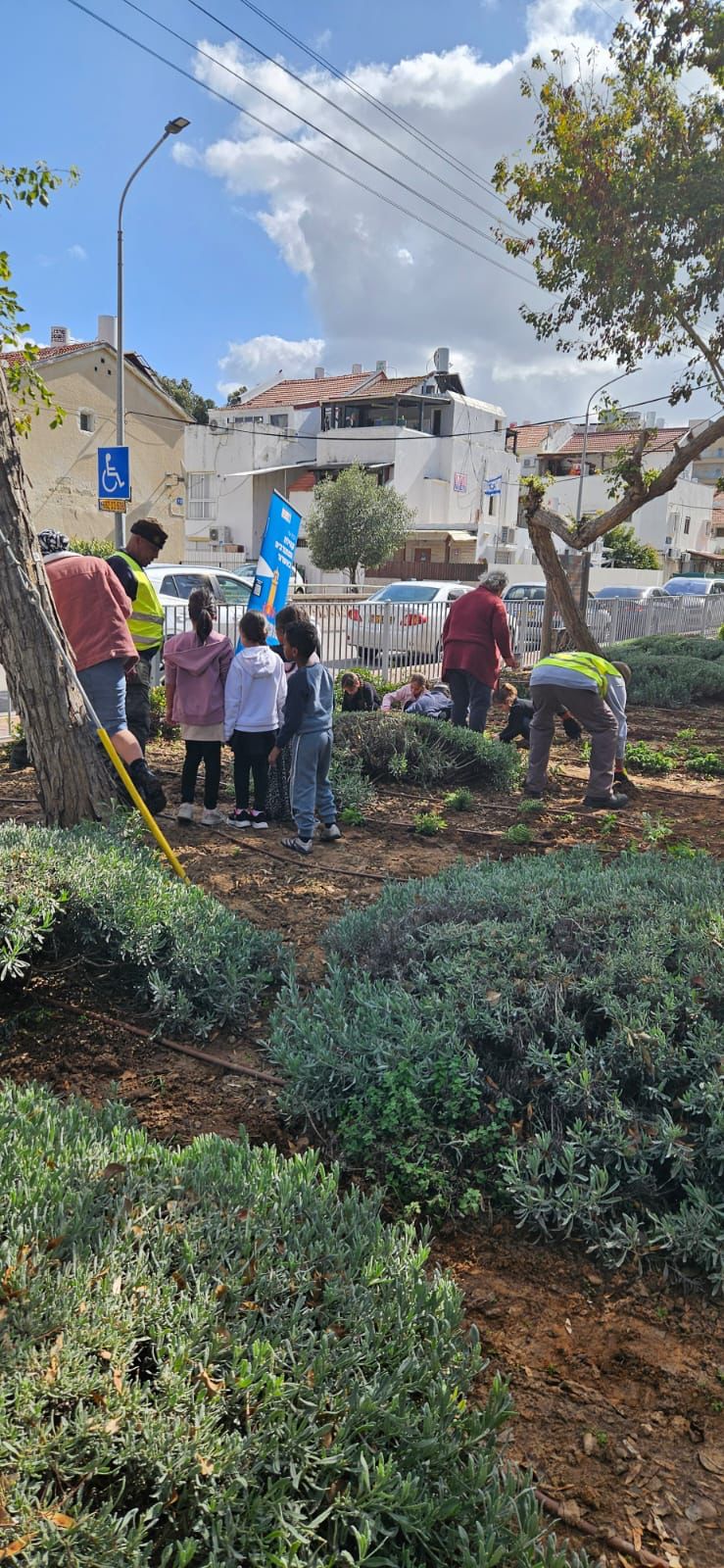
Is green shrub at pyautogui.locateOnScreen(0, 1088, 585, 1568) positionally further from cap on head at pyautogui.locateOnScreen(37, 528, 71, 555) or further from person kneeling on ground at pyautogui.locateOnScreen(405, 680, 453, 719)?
person kneeling on ground at pyautogui.locateOnScreen(405, 680, 453, 719)

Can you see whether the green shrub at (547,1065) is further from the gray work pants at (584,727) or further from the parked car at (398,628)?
the parked car at (398,628)

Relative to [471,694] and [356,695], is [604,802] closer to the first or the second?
[471,694]

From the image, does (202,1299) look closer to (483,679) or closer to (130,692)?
(130,692)

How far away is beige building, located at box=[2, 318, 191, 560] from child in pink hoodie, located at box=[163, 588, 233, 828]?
2580cm

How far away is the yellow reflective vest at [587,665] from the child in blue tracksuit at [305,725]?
194 centimetres

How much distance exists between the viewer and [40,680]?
5.09 meters

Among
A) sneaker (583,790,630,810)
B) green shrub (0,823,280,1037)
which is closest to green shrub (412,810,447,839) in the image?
sneaker (583,790,630,810)

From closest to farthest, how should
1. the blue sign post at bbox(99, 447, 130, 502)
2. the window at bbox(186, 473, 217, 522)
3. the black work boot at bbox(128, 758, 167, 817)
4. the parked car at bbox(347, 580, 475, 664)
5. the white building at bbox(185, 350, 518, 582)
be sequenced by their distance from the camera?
the black work boot at bbox(128, 758, 167, 817), the blue sign post at bbox(99, 447, 130, 502), the parked car at bbox(347, 580, 475, 664), the white building at bbox(185, 350, 518, 582), the window at bbox(186, 473, 217, 522)

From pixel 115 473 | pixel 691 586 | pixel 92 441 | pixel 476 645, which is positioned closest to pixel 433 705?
pixel 476 645

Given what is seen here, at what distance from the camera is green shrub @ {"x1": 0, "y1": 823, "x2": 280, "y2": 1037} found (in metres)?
3.69

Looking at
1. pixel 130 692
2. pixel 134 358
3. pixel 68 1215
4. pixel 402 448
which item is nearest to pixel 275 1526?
pixel 68 1215

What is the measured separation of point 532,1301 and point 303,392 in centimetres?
5486

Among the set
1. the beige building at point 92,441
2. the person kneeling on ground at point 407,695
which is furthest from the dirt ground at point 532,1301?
the beige building at point 92,441

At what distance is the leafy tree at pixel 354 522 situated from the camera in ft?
127
